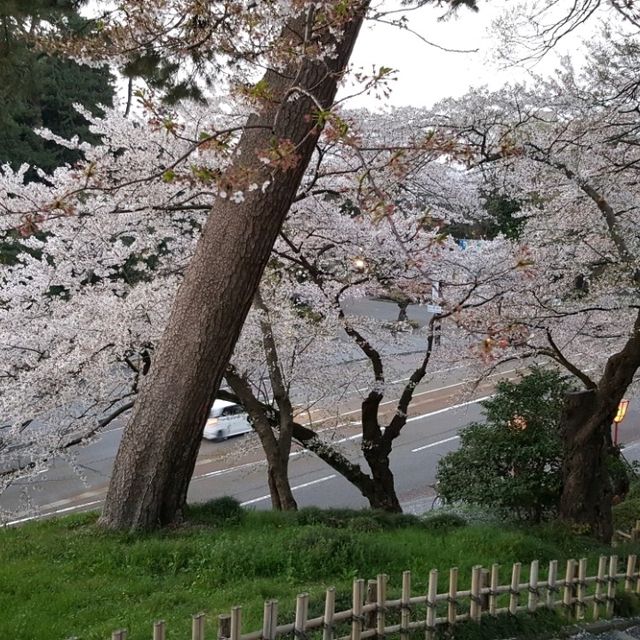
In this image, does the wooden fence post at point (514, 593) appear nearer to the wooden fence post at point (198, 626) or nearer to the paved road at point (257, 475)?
the wooden fence post at point (198, 626)

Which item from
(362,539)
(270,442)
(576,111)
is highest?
(576,111)

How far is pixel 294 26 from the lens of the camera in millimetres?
4516

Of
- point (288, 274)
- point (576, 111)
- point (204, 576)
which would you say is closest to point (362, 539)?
point (204, 576)

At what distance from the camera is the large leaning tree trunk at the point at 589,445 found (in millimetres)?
6926

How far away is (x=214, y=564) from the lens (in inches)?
188

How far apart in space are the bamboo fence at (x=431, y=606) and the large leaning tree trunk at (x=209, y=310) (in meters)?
2.29

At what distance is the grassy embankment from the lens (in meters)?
3.84

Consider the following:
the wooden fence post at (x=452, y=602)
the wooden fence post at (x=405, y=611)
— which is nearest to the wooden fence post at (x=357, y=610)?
the wooden fence post at (x=405, y=611)

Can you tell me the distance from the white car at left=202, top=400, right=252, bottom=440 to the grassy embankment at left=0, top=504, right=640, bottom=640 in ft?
34.9

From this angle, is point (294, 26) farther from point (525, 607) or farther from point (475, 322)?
point (525, 607)

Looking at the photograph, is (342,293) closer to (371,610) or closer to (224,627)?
(371,610)

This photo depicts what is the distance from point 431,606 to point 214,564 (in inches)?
74.7

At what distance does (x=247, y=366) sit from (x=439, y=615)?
5.62 meters

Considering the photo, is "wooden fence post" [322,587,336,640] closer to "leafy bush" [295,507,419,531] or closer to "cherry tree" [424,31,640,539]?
"leafy bush" [295,507,419,531]
